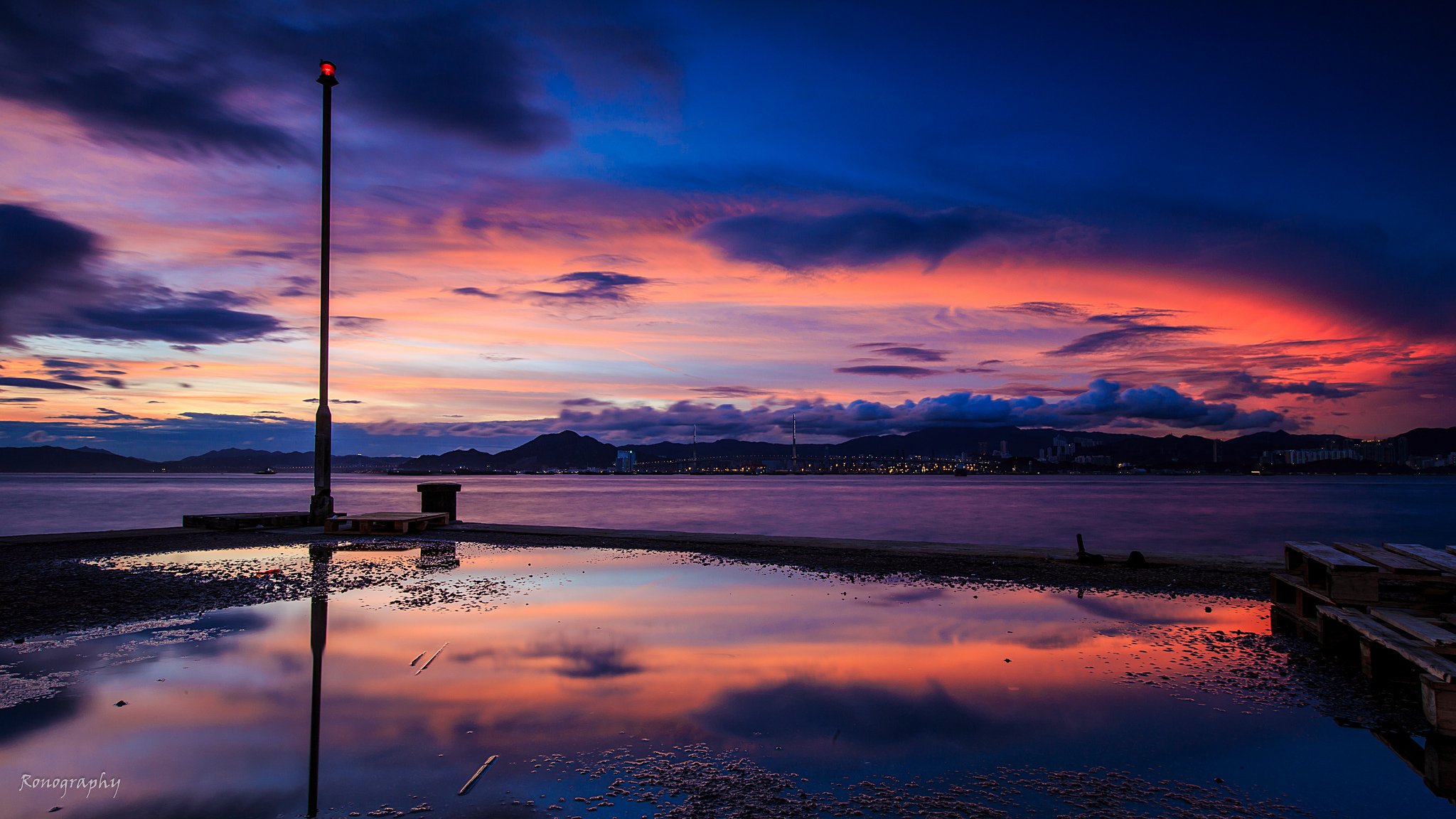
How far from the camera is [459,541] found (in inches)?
828

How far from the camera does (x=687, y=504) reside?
87688 millimetres

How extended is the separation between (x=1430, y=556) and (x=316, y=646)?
13.0 meters

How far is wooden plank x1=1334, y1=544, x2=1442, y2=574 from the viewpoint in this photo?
843 centimetres

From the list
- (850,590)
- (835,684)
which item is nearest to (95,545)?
(850,590)

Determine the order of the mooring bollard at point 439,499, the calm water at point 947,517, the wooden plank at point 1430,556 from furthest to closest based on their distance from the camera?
the calm water at point 947,517 → the mooring bollard at point 439,499 → the wooden plank at point 1430,556

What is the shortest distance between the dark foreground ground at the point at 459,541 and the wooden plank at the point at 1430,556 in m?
3.42

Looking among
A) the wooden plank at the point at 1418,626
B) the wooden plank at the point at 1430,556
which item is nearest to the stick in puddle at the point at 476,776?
the wooden plank at the point at 1418,626

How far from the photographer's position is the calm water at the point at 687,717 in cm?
525

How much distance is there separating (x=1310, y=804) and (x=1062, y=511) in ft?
250

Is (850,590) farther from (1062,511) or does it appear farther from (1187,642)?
(1062,511)

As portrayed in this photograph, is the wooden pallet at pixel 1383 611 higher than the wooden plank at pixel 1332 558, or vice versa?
the wooden plank at pixel 1332 558

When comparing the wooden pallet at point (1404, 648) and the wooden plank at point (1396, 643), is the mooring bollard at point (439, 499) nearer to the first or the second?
the wooden pallet at point (1404, 648)

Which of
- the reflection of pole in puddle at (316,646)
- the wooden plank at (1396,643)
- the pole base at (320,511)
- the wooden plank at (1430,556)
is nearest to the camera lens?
the reflection of pole in puddle at (316,646)

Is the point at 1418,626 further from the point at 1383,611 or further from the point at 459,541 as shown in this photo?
the point at 459,541
